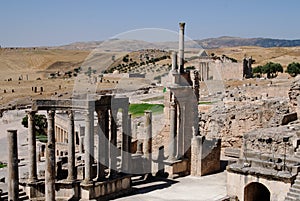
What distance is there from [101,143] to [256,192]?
7222mm

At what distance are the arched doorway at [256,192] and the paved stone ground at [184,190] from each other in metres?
1.24

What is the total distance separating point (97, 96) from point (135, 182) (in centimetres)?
510

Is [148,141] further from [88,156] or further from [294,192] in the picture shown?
[294,192]

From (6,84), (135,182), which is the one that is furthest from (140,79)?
(135,182)

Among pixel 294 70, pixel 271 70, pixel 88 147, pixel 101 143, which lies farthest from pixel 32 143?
pixel 271 70

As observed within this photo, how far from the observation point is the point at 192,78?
2473 centimetres

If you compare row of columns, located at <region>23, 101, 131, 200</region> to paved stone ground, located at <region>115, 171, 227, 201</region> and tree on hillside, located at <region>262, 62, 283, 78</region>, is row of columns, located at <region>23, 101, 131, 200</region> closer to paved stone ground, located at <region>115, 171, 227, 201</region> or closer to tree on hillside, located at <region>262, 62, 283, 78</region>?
paved stone ground, located at <region>115, 171, 227, 201</region>

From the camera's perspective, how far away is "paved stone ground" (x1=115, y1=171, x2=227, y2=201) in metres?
20.0

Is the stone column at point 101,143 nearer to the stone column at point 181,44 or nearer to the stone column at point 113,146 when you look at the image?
the stone column at point 113,146

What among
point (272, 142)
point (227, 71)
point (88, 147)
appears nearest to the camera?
point (88, 147)

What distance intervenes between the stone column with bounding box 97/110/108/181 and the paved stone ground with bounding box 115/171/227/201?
1416 millimetres

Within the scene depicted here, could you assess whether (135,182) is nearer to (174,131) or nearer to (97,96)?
(174,131)

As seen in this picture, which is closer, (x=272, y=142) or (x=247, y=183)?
(x=247, y=183)

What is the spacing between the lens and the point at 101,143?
68.2 feet
